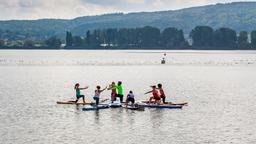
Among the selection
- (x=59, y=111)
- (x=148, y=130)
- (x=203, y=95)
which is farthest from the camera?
(x=203, y=95)

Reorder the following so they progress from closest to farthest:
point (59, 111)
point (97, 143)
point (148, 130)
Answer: point (97, 143) < point (148, 130) < point (59, 111)

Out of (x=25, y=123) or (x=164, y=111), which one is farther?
(x=164, y=111)

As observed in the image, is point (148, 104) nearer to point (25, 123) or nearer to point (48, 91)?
point (25, 123)

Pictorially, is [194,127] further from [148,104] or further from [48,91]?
[48,91]

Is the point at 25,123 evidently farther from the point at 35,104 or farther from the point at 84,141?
the point at 35,104

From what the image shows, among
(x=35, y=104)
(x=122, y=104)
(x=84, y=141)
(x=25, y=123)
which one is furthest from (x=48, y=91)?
(x=84, y=141)

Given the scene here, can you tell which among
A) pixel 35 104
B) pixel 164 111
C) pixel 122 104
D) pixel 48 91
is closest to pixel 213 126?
pixel 164 111

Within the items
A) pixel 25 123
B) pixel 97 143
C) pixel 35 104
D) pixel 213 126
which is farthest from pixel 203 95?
pixel 97 143

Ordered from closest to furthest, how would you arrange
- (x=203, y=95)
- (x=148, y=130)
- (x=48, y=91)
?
(x=148, y=130) < (x=203, y=95) < (x=48, y=91)

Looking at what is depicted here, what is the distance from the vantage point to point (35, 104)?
64.6 metres

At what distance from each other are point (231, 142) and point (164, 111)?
55.7 ft

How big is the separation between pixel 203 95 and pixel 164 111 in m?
21.3

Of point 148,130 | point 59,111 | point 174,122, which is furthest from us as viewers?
point 59,111

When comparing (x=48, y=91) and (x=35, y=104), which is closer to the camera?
(x=35, y=104)
